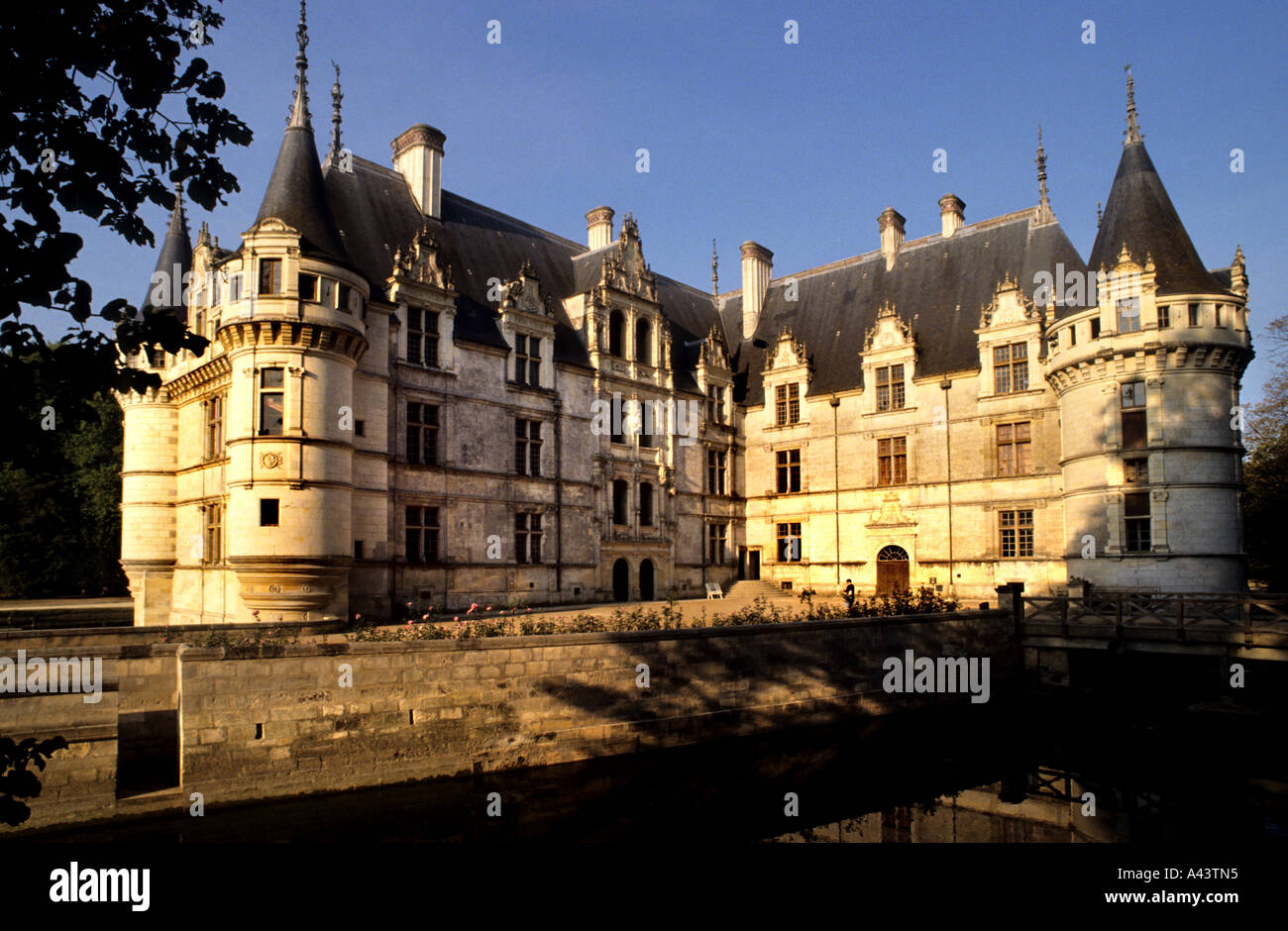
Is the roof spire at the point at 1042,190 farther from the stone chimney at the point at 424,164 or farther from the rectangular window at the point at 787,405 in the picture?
the stone chimney at the point at 424,164

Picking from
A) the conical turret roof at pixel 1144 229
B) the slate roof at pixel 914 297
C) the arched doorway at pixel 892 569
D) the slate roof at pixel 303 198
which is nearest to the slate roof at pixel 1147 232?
the conical turret roof at pixel 1144 229

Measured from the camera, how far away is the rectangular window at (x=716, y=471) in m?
36.3

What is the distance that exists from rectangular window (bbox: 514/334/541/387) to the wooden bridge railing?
1728 cm

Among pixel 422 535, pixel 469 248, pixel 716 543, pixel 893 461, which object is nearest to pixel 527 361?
pixel 469 248

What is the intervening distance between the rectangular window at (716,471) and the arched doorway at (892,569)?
7.45m

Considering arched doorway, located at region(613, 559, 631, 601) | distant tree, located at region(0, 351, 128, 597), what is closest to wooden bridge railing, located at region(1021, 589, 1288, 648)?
arched doorway, located at region(613, 559, 631, 601)

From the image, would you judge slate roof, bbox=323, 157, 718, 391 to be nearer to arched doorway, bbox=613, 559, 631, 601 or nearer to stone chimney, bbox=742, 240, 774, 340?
stone chimney, bbox=742, 240, 774, 340

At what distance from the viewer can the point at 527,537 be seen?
94.4 ft

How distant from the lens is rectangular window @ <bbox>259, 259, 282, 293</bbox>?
2150 centimetres

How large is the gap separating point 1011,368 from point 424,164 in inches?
867

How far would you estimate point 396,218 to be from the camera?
28359 mm

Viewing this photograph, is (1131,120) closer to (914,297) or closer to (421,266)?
(914,297)

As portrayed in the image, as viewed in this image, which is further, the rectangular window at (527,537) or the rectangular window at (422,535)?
the rectangular window at (527,537)
